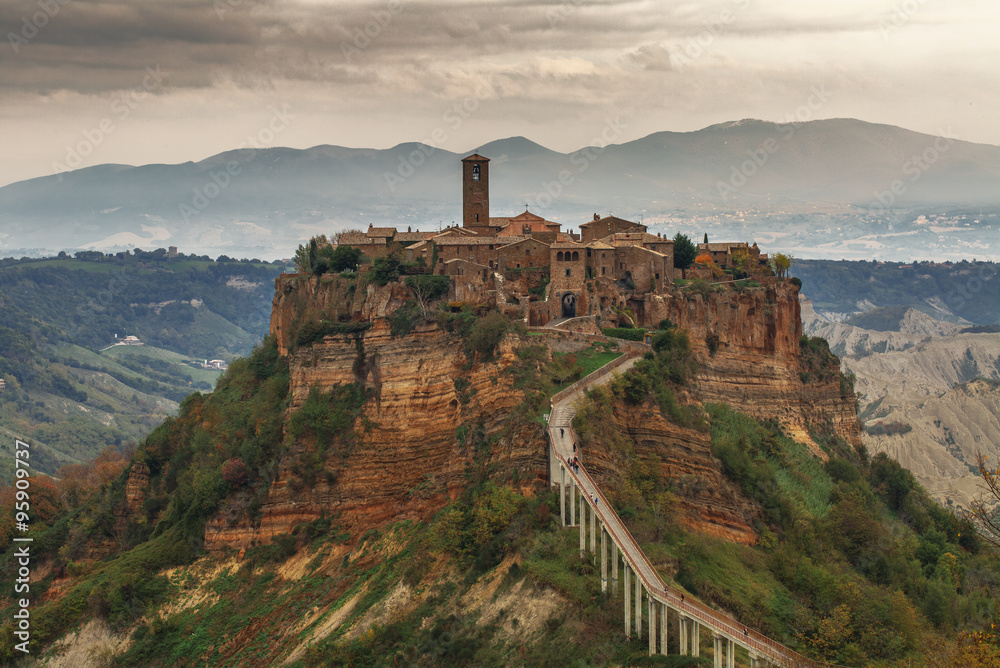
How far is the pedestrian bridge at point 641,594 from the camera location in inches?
1262

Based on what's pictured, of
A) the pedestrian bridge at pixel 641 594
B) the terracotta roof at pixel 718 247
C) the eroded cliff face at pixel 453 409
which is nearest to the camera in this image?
the pedestrian bridge at pixel 641 594

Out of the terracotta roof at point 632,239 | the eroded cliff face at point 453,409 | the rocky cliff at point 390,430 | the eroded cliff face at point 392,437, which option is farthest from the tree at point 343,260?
the terracotta roof at point 632,239

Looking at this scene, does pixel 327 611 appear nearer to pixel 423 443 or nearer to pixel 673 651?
pixel 423 443

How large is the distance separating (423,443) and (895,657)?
2542 centimetres

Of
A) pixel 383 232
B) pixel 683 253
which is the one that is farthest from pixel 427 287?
pixel 683 253

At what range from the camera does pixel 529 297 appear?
2375 inches

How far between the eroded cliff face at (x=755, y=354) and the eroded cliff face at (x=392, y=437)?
13.7 metres

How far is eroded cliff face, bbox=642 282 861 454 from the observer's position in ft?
197

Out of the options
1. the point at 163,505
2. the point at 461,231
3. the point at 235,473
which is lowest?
the point at 163,505

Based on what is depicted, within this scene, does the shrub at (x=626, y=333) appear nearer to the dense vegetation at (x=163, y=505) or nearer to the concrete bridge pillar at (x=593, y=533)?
the concrete bridge pillar at (x=593, y=533)

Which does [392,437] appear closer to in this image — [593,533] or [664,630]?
[593,533]

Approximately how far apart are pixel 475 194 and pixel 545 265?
11.1 metres

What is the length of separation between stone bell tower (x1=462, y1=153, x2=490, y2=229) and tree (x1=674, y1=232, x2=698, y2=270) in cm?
1323

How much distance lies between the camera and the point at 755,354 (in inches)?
2490
